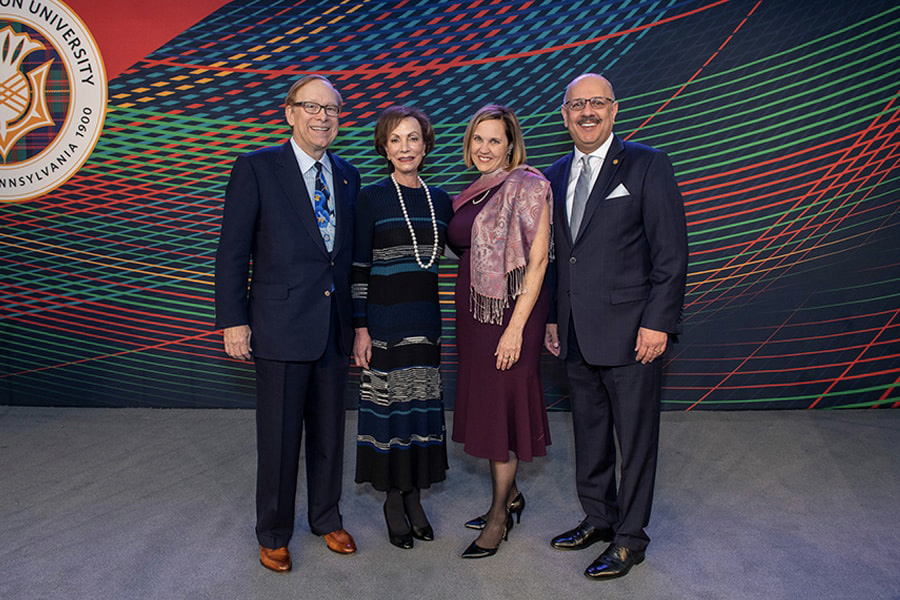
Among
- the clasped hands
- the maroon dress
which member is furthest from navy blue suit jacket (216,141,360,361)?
the clasped hands

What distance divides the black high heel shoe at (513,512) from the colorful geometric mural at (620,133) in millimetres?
1718

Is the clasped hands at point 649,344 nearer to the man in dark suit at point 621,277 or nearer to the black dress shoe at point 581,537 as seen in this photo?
the man in dark suit at point 621,277

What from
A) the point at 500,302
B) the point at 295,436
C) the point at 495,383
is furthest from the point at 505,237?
the point at 295,436

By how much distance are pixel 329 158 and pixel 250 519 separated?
1.59 metres

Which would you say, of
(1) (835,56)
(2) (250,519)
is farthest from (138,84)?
(1) (835,56)

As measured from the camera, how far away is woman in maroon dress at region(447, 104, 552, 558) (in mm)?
2434

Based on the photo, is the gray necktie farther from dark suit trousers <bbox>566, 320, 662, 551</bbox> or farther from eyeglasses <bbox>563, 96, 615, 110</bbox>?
dark suit trousers <bbox>566, 320, 662, 551</bbox>

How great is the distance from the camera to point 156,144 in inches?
176

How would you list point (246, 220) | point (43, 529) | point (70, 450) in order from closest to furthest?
point (246, 220)
point (43, 529)
point (70, 450)

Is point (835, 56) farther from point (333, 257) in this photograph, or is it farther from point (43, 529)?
point (43, 529)

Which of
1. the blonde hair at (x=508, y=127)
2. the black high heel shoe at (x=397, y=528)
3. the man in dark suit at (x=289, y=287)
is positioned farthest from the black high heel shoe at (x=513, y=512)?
the blonde hair at (x=508, y=127)

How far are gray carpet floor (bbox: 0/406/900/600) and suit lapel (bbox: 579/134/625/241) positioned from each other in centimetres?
132

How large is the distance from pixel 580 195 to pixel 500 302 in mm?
507

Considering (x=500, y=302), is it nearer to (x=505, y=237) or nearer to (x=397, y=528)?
(x=505, y=237)
